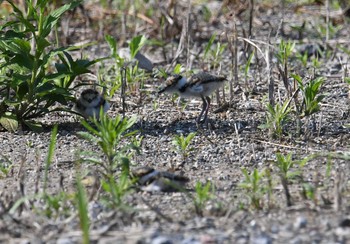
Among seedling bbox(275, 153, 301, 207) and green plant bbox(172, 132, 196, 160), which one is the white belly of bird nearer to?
green plant bbox(172, 132, 196, 160)

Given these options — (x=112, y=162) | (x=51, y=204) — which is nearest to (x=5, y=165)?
(x=112, y=162)

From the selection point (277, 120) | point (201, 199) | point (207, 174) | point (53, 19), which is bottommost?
point (207, 174)

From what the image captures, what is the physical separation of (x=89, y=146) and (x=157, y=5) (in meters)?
3.75

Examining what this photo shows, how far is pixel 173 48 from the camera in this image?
963cm

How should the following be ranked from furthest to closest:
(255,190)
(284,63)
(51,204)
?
(284,63) → (255,190) → (51,204)

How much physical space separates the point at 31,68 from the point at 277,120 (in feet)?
6.25

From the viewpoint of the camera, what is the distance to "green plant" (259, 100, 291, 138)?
660 cm

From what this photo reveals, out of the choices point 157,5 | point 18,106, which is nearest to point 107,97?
point 18,106

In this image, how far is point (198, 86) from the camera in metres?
7.21

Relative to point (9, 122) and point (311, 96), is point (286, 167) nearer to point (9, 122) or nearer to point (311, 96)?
point (311, 96)

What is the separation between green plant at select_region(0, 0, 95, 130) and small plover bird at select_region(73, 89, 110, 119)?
172 mm

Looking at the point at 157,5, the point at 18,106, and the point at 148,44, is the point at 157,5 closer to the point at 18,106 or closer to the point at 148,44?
the point at 148,44

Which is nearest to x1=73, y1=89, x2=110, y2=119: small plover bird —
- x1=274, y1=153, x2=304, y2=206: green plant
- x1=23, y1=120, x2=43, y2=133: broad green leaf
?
x1=23, y1=120, x2=43, y2=133: broad green leaf

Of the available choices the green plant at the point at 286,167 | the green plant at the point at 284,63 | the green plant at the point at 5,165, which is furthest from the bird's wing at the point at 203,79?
the green plant at the point at 5,165
